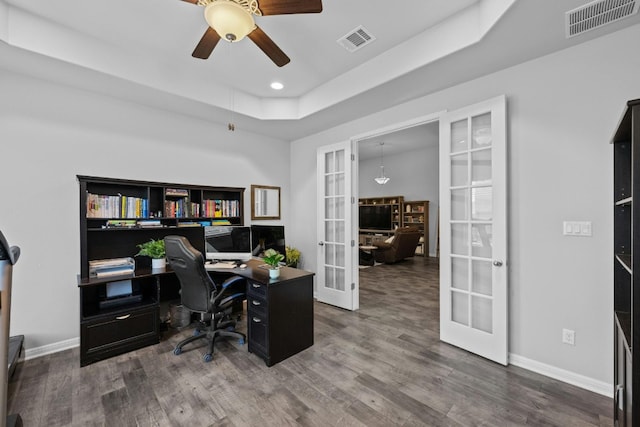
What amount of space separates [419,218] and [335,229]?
17.4ft

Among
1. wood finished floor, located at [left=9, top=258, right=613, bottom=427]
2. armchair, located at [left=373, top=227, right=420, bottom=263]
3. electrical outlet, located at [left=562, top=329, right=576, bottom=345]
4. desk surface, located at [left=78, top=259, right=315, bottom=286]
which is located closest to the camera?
wood finished floor, located at [left=9, top=258, right=613, bottom=427]

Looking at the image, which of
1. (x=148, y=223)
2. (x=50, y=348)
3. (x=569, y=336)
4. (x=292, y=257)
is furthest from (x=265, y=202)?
(x=569, y=336)

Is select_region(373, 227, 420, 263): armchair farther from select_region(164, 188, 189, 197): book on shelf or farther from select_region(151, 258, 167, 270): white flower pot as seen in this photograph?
select_region(151, 258, 167, 270): white flower pot

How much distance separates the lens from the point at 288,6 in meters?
1.76

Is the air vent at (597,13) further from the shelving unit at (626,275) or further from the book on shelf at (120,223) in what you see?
the book on shelf at (120,223)

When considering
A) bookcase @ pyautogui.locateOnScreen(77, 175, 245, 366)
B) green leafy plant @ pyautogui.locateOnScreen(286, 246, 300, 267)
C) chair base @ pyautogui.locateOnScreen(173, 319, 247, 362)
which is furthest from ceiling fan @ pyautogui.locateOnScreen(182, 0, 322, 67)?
green leafy plant @ pyautogui.locateOnScreen(286, 246, 300, 267)

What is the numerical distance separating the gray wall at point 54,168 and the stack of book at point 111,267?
29 centimetres

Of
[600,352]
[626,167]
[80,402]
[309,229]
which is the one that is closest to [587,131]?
[626,167]

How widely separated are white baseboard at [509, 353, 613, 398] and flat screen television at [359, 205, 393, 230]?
22.0 feet

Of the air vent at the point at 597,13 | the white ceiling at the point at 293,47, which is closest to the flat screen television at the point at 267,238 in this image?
the white ceiling at the point at 293,47

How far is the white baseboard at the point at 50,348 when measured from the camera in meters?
2.64

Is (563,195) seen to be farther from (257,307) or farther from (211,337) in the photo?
(211,337)

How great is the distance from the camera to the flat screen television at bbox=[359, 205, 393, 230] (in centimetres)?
921

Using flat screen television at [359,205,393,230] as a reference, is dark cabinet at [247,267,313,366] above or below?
below
